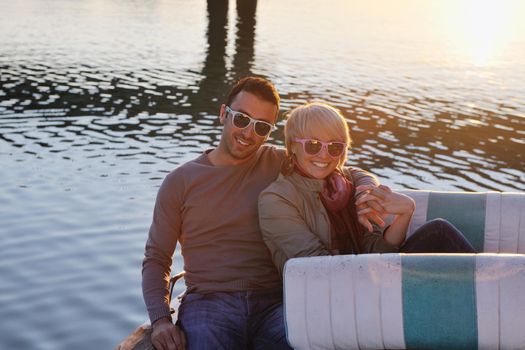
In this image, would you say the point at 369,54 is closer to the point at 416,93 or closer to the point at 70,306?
the point at 416,93

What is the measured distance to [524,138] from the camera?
17.3 meters

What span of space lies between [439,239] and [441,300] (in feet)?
3.04

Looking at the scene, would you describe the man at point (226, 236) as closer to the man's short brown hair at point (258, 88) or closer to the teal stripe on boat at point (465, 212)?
the man's short brown hair at point (258, 88)

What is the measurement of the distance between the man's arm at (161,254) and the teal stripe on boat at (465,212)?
5.57 feet

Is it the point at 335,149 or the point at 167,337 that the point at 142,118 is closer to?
the point at 335,149

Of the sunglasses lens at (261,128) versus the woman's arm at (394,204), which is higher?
the sunglasses lens at (261,128)

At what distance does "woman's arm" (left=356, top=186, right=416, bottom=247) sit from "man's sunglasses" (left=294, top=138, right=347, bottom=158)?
26 centimetres

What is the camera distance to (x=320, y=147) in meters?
4.82

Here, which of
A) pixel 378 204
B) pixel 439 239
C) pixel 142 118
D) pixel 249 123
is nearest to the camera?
pixel 378 204

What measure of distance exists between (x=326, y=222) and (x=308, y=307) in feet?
2.99

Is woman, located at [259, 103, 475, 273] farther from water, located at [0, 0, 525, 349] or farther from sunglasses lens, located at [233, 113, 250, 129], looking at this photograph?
water, located at [0, 0, 525, 349]

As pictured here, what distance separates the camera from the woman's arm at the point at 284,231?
4.66 m

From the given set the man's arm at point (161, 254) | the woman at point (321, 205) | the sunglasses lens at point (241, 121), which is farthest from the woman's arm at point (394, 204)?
the man's arm at point (161, 254)

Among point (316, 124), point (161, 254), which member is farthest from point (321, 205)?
point (161, 254)
